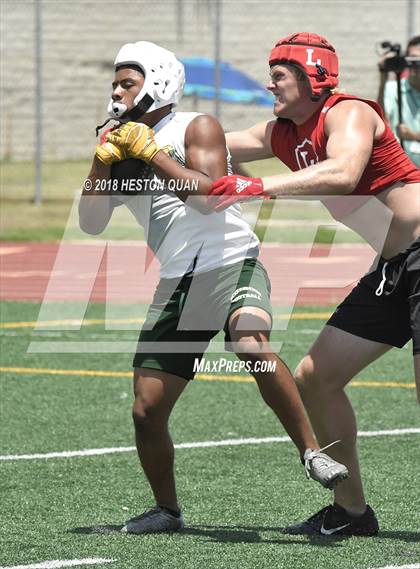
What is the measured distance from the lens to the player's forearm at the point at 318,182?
17.4 ft

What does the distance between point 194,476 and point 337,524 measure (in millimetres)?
1359

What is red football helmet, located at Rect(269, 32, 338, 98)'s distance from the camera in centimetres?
564

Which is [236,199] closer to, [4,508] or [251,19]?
[4,508]

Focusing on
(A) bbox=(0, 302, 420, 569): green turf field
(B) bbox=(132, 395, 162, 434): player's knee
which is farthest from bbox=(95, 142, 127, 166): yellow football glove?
(A) bbox=(0, 302, 420, 569): green turf field

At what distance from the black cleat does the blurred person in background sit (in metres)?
6.10

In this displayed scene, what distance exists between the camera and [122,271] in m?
16.7

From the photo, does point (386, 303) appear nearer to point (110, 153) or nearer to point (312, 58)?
point (312, 58)

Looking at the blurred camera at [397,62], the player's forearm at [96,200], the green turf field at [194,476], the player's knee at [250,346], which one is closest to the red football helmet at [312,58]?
the player's forearm at [96,200]

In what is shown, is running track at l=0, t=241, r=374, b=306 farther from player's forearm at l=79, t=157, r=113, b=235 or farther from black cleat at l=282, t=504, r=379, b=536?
black cleat at l=282, t=504, r=379, b=536

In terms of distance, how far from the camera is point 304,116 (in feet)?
18.8

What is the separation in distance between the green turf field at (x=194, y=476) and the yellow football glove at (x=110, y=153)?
162cm

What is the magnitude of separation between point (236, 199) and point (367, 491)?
2.08m

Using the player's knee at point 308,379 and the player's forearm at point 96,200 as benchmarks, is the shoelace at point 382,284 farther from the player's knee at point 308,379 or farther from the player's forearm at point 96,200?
the player's forearm at point 96,200

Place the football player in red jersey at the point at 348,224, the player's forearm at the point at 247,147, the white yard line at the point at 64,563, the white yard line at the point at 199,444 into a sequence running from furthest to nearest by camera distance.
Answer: the white yard line at the point at 199,444, the player's forearm at the point at 247,147, the football player in red jersey at the point at 348,224, the white yard line at the point at 64,563
